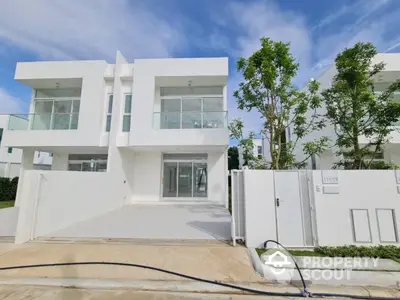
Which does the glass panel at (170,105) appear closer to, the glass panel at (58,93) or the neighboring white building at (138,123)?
the neighboring white building at (138,123)

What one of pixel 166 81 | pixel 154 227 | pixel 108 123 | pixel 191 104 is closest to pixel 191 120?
pixel 191 104

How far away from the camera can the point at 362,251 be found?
393cm

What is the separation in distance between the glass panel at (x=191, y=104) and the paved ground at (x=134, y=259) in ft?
25.5

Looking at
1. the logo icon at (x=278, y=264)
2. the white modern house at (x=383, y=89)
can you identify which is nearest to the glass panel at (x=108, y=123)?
the logo icon at (x=278, y=264)

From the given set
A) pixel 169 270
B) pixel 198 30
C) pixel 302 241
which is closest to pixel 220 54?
pixel 198 30

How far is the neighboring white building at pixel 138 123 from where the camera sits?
9883 mm

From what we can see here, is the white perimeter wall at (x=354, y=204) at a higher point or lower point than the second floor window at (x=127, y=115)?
lower

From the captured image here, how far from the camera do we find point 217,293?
115 inches

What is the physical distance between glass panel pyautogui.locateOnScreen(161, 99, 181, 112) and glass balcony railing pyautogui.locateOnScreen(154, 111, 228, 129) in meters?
1.47

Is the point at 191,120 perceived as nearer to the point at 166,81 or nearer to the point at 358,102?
the point at 166,81

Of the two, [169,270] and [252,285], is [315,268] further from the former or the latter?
[169,270]

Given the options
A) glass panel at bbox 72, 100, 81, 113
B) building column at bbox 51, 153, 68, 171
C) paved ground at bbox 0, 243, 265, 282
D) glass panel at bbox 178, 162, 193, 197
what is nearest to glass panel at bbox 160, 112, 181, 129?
glass panel at bbox 178, 162, 193, 197

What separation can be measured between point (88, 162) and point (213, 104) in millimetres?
8623

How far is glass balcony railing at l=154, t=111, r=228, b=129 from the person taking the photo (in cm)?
982
